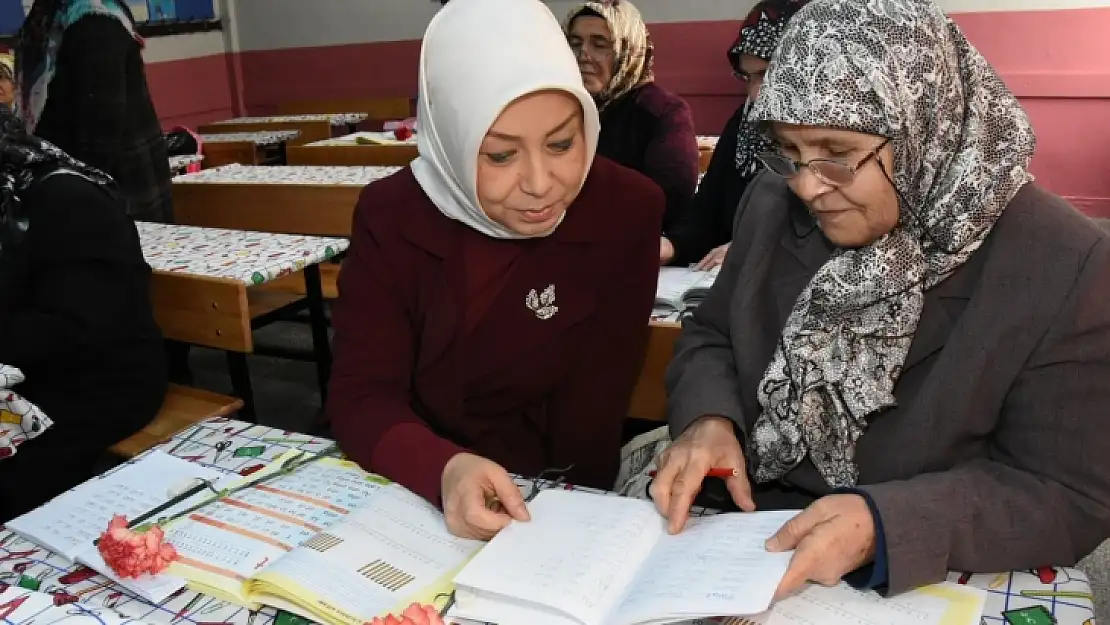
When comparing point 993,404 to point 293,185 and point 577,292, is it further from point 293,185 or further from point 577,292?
point 293,185

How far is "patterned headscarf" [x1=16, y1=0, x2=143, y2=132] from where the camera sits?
2.76 m

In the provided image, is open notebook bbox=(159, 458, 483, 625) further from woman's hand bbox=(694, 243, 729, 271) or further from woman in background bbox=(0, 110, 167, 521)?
woman's hand bbox=(694, 243, 729, 271)

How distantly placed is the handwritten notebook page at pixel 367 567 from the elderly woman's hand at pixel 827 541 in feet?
1.14

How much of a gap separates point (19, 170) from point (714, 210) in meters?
1.67

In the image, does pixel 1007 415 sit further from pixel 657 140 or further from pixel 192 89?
pixel 192 89

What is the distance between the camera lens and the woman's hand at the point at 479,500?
0.99m

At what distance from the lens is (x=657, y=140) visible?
271cm

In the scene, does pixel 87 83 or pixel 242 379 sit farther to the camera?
pixel 87 83

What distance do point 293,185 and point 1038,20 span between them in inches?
149

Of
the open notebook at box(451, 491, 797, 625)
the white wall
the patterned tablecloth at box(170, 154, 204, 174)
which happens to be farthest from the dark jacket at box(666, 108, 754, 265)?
the white wall

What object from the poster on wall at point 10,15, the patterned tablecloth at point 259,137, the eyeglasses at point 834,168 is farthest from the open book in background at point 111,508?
the poster on wall at point 10,15

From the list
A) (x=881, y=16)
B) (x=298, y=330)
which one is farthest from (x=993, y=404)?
(x=298, y=330)

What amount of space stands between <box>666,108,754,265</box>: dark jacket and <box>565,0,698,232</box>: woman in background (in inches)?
8.1

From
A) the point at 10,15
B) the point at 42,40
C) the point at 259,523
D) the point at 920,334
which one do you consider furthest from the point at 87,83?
the point at 10,15
